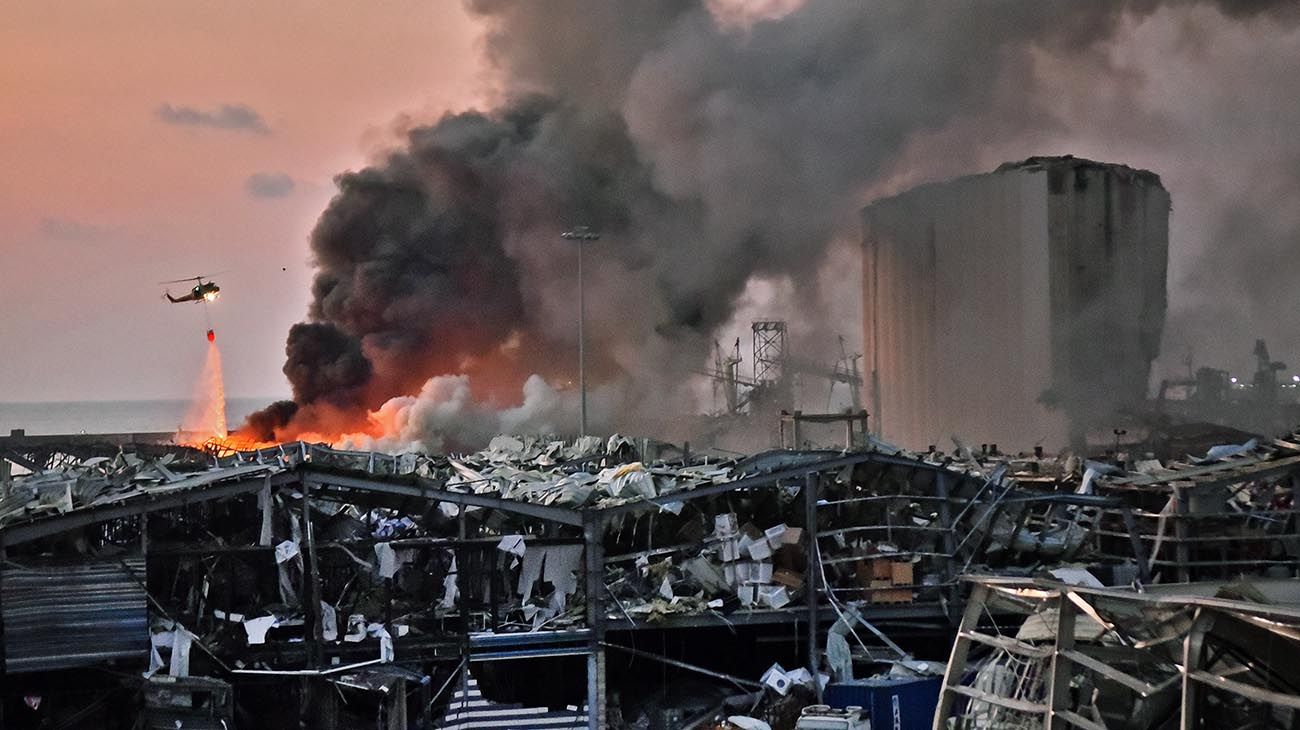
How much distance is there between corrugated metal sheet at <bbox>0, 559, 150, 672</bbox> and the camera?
15984mm

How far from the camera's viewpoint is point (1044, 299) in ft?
151

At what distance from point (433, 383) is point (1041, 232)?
84.5 ft

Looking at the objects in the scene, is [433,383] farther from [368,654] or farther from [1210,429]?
[368,654]

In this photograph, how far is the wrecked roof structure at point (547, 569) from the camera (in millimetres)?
16672

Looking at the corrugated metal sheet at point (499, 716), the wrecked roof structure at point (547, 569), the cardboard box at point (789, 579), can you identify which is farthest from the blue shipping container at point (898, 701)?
the corrugated metal sheet at point (499, 716)

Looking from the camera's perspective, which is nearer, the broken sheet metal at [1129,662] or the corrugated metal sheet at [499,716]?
the broken sheet metal at [1129,662]

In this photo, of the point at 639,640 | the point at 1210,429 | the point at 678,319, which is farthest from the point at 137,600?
the point at 678,319

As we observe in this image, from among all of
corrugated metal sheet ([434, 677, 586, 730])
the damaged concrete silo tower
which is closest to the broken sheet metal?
corrugated metal sheet ([434, 677, 586, 730])

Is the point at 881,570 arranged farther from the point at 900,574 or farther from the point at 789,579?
the point at 789,579

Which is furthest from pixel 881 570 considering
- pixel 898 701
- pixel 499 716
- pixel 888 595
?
pixel 499 716

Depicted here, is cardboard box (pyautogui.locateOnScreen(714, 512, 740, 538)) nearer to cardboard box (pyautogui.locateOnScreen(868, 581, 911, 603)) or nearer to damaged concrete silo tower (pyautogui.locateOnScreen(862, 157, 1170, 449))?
cardboard box (pyautogui.locateOnScreen(868, 581, 911, 603))

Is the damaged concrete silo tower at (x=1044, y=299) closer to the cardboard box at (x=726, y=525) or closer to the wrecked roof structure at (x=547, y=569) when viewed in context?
the wrecked roof structure at (x=547, y=569)

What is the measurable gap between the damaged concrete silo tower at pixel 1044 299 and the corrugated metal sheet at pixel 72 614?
1419 inches

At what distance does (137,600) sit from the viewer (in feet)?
54.4
